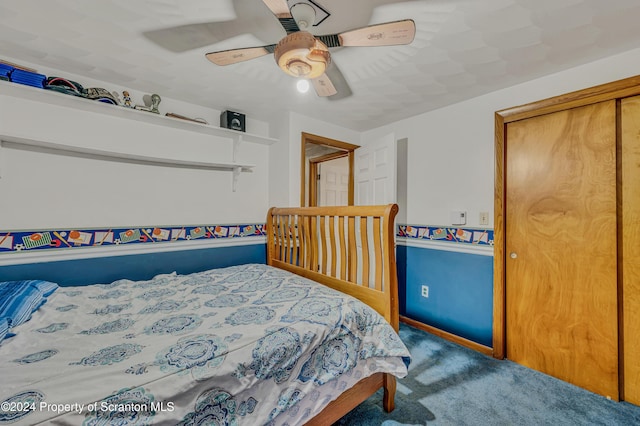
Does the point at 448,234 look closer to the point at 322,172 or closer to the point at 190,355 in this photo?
the point at 190,355

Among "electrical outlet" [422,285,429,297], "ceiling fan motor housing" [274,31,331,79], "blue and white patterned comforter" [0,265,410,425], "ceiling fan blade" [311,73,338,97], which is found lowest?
"electrical outlet" [422,285,429,297]

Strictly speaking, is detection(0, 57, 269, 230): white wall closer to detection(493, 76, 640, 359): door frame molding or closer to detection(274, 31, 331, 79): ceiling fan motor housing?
detection(274, 31, 331, 79): ceiling fan motor housing

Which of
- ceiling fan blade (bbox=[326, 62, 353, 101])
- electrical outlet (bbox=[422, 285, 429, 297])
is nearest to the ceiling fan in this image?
ceiling fan blade (bbox=[326, 62, 353, 101])

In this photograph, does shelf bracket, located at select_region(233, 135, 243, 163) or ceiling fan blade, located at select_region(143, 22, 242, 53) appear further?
shelf bracket, located at select_region(233, 135, 243, 163)

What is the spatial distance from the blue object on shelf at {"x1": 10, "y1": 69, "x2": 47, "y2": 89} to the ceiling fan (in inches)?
49.1

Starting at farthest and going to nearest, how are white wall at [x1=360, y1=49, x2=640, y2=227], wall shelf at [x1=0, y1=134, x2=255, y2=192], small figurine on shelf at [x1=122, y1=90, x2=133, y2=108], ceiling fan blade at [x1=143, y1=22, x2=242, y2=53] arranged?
small figurine on shelf at [x1=122, y1=90, x2=133, y2=108] < white wall at [x1=360, y1=49, x2=640, y2=227] < wall shelf at [x1=0, y1=134, x2=255, y2=192] < ceiling fan blade at [x1=143, y1=22, x2=242, y2=53]

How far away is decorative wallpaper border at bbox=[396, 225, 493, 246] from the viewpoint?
222cm

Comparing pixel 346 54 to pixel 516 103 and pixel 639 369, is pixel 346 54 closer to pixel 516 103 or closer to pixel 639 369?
pixel 516 103

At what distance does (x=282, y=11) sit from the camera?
1.07m

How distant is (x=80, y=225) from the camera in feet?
6.20

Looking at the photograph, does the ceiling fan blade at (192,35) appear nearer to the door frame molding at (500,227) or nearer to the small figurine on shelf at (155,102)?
the small figurine on shelf at (155,102)

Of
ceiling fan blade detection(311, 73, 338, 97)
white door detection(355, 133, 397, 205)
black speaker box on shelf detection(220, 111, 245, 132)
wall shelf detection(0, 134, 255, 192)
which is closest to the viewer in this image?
ceiling fan blade detection(311, 73, 338, 97)

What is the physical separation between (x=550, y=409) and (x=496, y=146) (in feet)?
5.96

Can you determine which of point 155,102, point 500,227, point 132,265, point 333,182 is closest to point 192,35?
point 155,102
